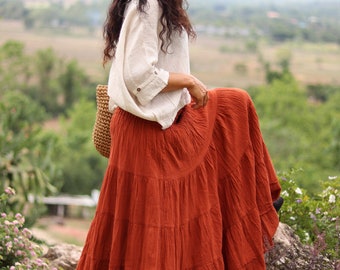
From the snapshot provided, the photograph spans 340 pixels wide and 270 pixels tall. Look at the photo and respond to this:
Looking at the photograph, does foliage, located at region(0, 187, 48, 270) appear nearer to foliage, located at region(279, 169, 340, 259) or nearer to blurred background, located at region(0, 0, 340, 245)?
blurred background, located at region(0, 0, 340, 245)

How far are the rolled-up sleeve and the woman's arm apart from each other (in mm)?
42

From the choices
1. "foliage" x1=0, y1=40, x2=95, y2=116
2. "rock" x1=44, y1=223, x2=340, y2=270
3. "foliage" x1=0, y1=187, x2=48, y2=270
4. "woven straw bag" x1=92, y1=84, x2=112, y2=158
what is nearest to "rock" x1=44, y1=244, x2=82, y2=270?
"rock" x1=44, y1=223, x2=340, y2=270

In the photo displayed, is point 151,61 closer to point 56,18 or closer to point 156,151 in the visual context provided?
point 156,151

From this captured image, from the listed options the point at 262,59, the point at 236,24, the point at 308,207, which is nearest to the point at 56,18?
the point at 236,24

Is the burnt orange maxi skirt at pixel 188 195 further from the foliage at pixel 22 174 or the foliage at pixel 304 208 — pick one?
the foliage at pixel 22 174

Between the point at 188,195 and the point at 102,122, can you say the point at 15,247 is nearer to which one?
the point at 102,122

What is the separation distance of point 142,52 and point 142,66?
5cm

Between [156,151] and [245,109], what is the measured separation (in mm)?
557

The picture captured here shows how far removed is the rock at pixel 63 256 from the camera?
407 cm

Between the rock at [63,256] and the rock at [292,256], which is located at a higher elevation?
the rock at [292,256]

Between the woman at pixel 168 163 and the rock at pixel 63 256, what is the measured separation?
0.95m

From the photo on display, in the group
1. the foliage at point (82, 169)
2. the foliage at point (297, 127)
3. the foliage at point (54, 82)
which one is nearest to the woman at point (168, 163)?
the foliage at point (297, 127)

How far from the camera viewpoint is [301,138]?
4091cm

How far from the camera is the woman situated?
2854mm
